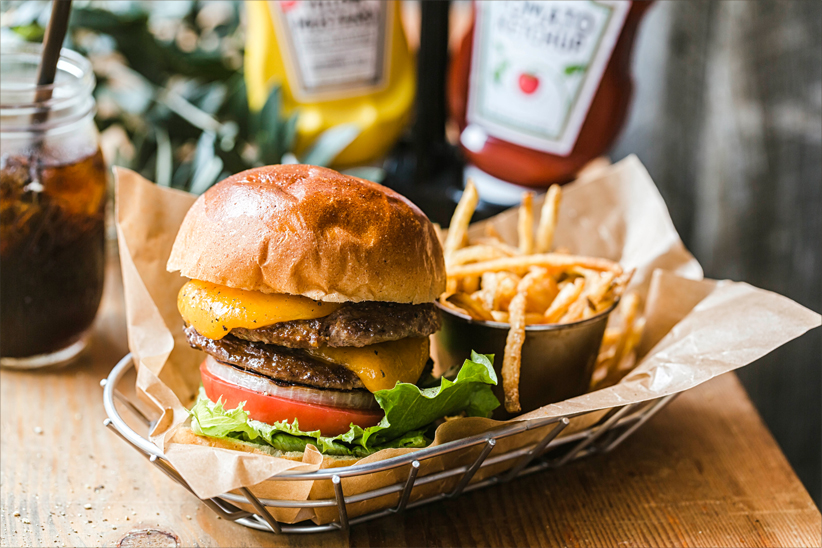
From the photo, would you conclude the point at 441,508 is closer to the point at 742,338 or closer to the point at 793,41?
the point at 742,338

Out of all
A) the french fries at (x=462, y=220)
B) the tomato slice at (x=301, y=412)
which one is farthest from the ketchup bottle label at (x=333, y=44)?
the tomato slice at (x=301, y=412)

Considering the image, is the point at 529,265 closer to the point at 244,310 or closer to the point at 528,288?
the point at 528,288

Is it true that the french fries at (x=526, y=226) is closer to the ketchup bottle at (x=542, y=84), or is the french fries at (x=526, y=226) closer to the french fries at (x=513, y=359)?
the french fries at (x=513, y=359)

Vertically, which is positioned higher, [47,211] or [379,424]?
[47,211]

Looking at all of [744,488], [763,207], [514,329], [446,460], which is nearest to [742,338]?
[744,488]

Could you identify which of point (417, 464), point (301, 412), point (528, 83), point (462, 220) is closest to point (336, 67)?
point (528, 83)

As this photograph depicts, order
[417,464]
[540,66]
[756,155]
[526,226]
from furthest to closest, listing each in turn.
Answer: [756,155] → [540,66] → [526,226] → [417,464]
